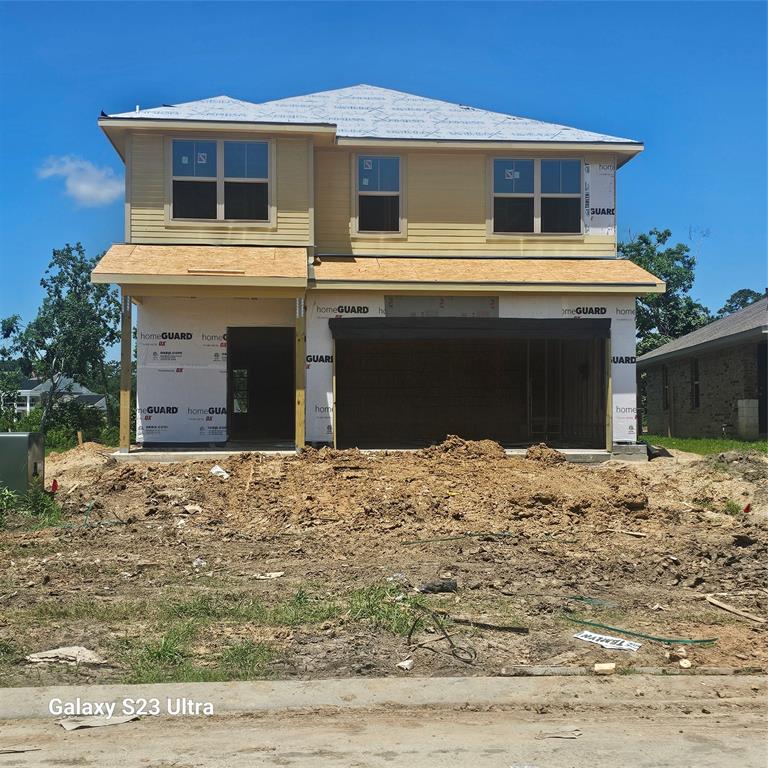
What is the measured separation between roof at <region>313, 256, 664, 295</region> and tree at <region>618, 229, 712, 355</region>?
22.8 meters

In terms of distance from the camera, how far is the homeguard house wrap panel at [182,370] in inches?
673

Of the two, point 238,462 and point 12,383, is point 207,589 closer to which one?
point 238,462

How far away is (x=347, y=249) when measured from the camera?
18.5 m

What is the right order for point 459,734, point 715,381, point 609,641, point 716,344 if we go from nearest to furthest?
point 459,734
point 609,641
point 716,344
point 715,381

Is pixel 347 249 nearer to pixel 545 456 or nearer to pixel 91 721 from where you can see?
pixel 545 456

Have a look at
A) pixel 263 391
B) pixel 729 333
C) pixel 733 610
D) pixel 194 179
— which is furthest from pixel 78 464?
pixel 729 333

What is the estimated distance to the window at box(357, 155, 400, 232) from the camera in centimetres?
1855

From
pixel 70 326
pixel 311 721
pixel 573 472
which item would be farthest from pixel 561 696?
pixel 70 326

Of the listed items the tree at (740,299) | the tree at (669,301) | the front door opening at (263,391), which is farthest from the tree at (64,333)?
the tree at (740,299)

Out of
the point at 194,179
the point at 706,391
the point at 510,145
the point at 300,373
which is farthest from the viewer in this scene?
the point at 706,391

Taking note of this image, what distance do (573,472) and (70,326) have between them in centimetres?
2660

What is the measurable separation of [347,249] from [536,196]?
4541mm

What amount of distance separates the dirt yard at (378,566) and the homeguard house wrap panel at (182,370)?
2.35m

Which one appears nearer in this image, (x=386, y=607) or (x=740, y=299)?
(x=386, y=607)
